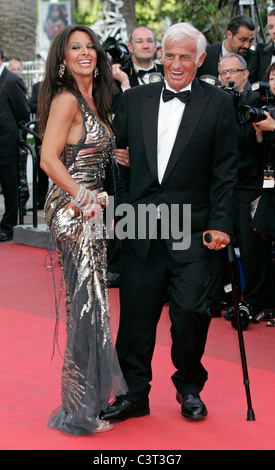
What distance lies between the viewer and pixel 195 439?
4.18 m

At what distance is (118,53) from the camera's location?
8031mm

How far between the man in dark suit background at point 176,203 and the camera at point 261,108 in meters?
1.80

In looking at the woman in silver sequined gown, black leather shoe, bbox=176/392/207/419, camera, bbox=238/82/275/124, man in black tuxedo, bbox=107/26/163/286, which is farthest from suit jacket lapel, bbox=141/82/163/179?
man in black tuxedo, bbox=107/26/163/286

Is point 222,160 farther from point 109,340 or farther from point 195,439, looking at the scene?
point 195,439

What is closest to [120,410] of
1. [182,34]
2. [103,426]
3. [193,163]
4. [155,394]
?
[103,426]

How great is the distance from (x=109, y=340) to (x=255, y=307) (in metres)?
2.74

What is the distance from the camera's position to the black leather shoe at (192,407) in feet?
14.6

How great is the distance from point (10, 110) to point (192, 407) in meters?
6.71

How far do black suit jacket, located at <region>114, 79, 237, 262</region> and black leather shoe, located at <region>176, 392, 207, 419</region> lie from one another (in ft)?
2.44

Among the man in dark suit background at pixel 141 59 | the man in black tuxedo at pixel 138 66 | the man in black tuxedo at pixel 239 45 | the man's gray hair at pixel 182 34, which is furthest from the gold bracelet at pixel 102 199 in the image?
the man in black tuxedo at pixel 239 45

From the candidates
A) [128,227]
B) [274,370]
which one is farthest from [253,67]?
[128,227]

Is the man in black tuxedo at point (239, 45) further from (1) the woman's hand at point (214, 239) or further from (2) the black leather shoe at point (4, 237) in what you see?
(1) the woman's hand at point (214, 239)

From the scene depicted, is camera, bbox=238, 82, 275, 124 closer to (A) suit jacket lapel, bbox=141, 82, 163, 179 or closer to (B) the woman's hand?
(A) suit jacket lapel, bbox=141, 82, 163, 179

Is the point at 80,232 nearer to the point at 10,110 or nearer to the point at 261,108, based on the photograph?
the point at 261,108
